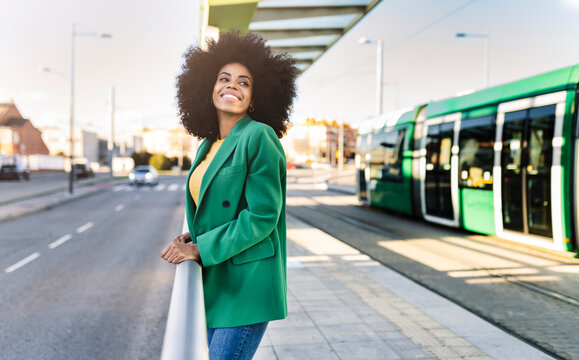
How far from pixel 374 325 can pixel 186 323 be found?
13.1 ft

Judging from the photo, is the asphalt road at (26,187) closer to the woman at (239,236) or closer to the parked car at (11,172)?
the parked car at (11,172)

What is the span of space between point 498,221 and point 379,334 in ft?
21.2

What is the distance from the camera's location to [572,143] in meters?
8.16

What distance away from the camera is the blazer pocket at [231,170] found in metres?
1.84

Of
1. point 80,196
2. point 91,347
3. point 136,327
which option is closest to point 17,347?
point 91,347

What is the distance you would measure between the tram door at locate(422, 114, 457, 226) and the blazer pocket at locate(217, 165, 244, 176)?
35.5 ft

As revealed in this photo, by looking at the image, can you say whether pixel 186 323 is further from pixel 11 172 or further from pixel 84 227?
pixel 11 172

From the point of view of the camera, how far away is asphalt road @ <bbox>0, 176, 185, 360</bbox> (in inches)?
202

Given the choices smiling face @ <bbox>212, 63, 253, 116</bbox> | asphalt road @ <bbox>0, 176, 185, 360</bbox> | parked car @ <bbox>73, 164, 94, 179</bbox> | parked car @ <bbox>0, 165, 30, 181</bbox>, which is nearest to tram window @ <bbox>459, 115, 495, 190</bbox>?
asphalt road @ <bbox>0, 176, 185, 360</bbox>

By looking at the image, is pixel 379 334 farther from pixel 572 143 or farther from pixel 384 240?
pixel 384 240

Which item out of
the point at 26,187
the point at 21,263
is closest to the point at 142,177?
the point at 26,187

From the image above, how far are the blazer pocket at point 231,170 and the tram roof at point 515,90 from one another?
797 centimetres

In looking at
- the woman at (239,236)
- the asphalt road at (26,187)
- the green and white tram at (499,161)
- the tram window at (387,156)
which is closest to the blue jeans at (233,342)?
the woman at (239,236)

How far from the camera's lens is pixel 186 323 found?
129 centimetres
